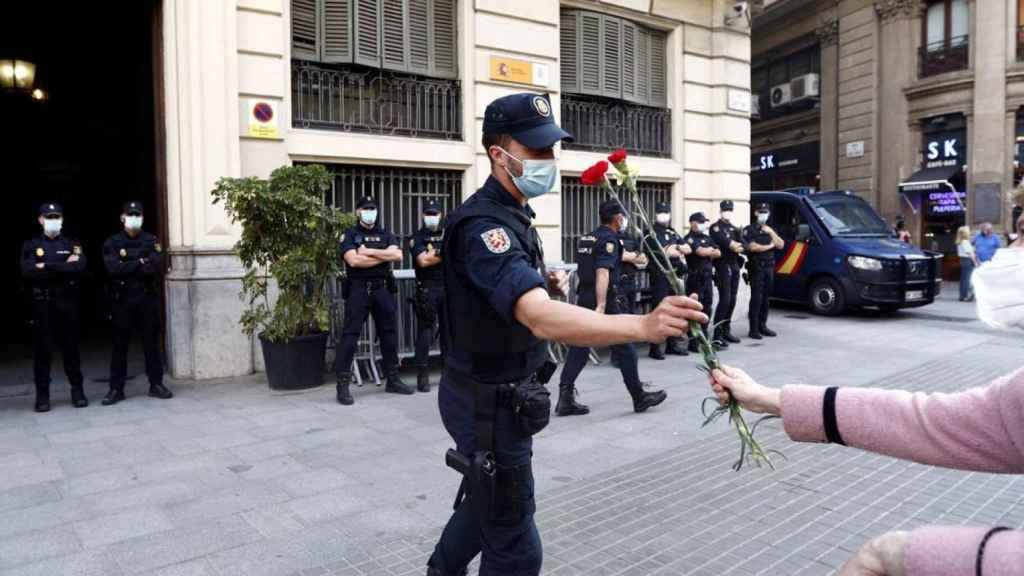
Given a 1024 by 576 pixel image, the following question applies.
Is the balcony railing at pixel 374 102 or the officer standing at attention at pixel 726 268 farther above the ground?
the balcony railing at pixel 374 102

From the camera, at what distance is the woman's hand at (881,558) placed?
1.63 meters

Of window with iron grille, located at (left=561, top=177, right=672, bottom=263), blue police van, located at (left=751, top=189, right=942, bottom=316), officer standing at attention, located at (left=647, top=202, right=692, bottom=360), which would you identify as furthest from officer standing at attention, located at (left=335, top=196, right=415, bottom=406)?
blue police van, located at (left=751, top=189, right=942, bottom=316)

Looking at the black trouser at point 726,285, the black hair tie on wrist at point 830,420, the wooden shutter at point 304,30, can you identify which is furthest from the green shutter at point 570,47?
the black hair tie on wrist at point 830,420

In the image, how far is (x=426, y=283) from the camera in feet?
25.7

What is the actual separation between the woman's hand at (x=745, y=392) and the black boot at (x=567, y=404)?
174 inches

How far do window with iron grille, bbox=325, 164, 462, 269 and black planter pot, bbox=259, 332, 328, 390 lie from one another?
1.95 m

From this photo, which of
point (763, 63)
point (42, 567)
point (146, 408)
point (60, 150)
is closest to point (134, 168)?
point (60, 150)

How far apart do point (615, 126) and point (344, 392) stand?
21.6ft

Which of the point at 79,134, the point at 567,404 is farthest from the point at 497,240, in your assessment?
the point at 79,134

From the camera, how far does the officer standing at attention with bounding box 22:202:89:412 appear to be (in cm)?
678

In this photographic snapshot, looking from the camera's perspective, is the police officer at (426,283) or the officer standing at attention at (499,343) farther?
the police officer at (426,283)

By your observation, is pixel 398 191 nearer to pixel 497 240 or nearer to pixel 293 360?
pixel 293 360

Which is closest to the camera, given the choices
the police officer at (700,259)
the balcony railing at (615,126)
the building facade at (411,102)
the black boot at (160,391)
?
the black boot at (160,391)

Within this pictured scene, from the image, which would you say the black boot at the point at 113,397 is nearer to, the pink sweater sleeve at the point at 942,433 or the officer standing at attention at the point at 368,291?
the officer standing at attention at the point at 368,291
